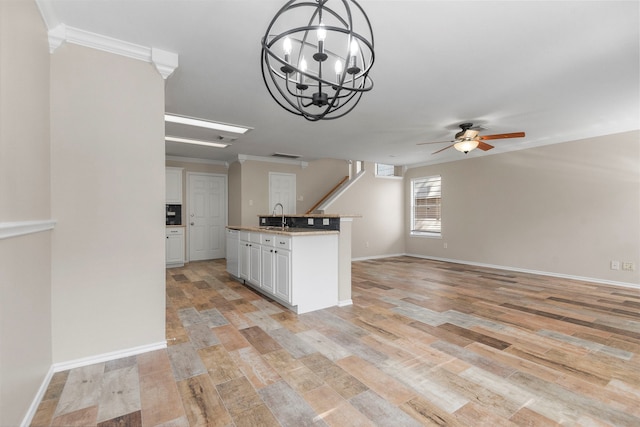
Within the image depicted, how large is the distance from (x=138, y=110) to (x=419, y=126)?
12.4 ft

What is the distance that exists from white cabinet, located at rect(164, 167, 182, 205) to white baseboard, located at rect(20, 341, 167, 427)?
194 inches

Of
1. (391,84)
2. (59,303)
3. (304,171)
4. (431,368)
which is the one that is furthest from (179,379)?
(304,171)

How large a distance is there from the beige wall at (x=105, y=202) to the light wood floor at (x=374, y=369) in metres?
0.32

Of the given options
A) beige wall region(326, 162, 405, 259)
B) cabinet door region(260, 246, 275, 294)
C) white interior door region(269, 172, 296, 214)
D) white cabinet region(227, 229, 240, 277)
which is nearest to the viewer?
cabinet door region(260, 246, 275, 294)

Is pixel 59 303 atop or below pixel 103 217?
below

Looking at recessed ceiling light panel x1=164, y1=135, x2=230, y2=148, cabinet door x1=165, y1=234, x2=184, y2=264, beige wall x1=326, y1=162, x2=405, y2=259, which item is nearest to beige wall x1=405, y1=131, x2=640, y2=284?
beige wall x1=326, y1=162, x2=405, y2=259

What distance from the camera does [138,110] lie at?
247cm

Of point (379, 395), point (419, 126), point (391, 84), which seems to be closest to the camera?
point (379, 395)

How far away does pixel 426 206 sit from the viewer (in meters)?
7.98

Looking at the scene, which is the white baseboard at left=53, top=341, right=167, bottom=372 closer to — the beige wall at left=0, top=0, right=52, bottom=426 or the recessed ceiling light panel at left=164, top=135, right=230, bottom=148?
the beige wall at left=0, top=0, right=52, bottom=426

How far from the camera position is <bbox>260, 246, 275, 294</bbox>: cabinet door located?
383 centimetres

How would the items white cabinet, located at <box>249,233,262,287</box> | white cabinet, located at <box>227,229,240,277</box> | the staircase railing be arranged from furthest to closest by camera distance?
1. the staircase railing
2. white cabinet, located at <box>227,229,240,277</box>
3. white cabinet, located at <box>249,233,262,287</box>

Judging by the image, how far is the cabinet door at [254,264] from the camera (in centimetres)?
420

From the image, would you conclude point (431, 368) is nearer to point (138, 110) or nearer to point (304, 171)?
point (138, 110)
